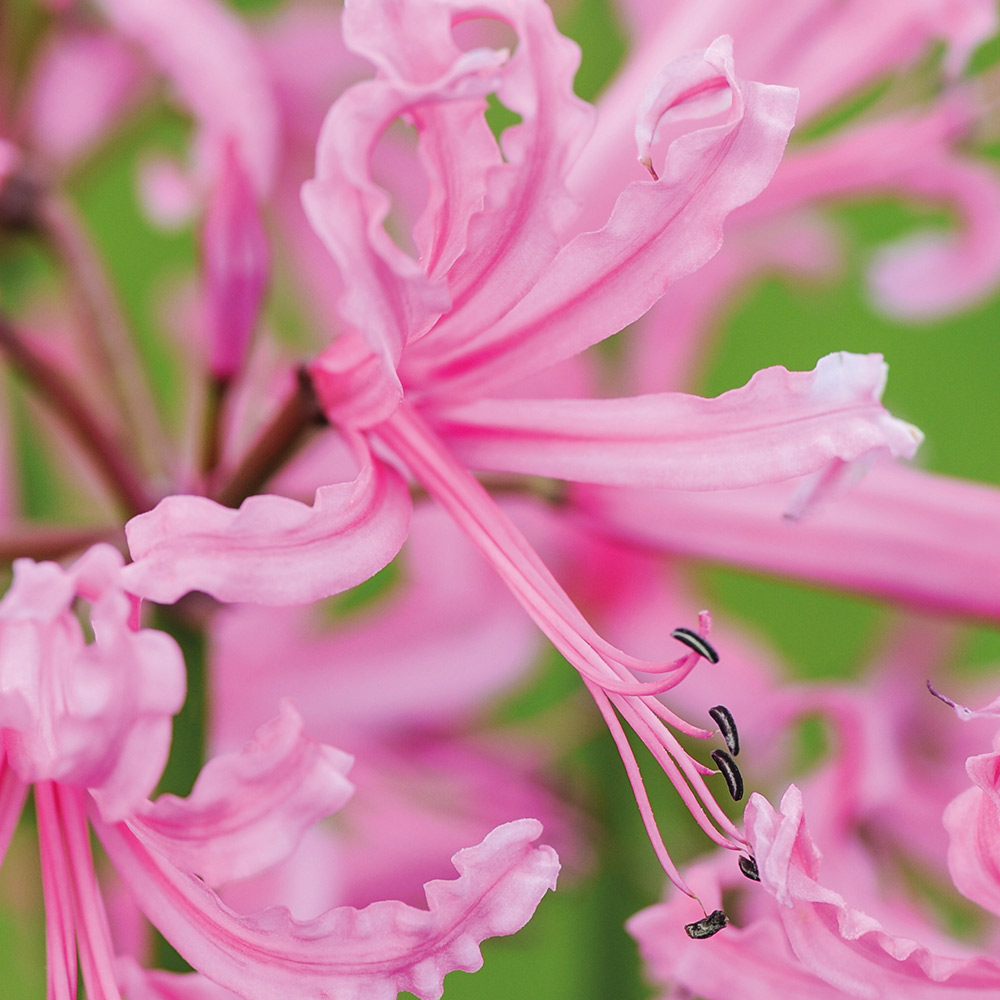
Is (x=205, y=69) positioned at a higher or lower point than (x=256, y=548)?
higher

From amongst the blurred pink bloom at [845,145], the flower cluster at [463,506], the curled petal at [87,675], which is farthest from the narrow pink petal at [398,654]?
the curled petal at [87,675]

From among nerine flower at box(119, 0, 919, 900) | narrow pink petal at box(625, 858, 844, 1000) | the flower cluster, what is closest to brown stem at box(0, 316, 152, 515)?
the flower cluster

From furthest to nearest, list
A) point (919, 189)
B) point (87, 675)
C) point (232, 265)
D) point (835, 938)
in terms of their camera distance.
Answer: point (919, 189), point (232, 265), point (835, 938), point (87, 675)

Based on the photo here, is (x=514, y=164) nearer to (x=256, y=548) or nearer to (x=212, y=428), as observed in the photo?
(x=256, y=548)

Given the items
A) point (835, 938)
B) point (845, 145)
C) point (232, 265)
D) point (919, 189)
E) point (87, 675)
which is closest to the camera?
point (87, 675)

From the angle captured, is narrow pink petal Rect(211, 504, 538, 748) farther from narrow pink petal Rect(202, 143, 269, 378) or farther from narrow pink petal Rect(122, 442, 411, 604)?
narrow pink petal Rect(122, 442, 411, 604)

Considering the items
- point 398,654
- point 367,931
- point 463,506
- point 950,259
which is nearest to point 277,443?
point 463,506

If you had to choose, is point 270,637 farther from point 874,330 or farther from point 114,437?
point 874,330
